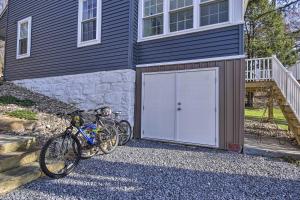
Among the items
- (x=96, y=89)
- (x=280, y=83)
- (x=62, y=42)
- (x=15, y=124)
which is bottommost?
(x=15, y=124)

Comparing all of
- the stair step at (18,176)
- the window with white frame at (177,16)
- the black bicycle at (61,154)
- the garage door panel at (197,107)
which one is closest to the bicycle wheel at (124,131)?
the garage door panel at (197,107)

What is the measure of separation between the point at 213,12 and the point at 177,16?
3.57ft

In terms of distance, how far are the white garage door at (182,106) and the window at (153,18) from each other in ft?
4.73

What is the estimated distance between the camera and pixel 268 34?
18.0 metres

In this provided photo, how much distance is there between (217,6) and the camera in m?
6.20

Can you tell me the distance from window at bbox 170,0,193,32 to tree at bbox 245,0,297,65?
1334 cm

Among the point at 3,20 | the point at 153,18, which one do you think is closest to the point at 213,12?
the point at 153,18

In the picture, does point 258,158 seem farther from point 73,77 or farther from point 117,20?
point 73,77

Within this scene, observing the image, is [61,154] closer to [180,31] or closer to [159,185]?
[159,185]

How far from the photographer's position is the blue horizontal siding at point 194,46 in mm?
Answer: 5801

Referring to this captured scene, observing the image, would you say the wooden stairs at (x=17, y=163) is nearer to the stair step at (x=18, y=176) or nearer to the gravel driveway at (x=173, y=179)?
the stair step at (x=18, y=176)

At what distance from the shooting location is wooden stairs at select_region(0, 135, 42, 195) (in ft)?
10.5

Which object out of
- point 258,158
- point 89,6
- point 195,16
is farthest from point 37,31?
point 258,158

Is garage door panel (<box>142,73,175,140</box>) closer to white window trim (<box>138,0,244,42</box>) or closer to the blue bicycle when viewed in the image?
white window trim (<box>138,0,244,42</box>)
